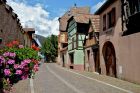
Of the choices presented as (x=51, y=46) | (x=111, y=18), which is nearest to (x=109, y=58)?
(x=111, y=18)

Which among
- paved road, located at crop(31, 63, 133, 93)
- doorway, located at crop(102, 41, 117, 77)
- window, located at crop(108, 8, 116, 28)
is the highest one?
window, located at crop(108, 8, 116, 28)

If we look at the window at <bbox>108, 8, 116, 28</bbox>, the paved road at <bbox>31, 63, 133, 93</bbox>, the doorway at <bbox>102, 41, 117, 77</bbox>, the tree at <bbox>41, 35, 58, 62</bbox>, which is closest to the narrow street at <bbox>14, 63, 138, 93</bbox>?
the paved road at <bbox>31, 63, 133, 93</bbox>

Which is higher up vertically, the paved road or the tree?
the tree

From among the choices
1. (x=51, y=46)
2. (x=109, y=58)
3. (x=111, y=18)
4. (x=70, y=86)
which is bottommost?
(x=70, y=86)

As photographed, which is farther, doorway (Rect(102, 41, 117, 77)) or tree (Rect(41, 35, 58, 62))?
tree (Rect(41, 35, 58, 62))

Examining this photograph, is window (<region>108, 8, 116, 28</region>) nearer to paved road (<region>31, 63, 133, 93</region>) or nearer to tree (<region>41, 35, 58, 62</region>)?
paved road (<region>31, 63, 133, 93</region>)

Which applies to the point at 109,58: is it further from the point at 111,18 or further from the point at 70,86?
the point at 70,86

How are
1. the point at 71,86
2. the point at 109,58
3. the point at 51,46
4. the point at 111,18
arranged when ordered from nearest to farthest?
the point at 71,86 < the point at 111,18 < the point at 109,58 < the point at 51,46

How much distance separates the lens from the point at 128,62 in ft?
75.8

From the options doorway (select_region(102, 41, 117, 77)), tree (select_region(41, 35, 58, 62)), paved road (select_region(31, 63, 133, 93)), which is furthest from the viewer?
tree (select_region(41, 35, 58, 62))

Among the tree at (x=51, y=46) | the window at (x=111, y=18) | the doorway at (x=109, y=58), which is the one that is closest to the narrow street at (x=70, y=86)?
the doorway at (x=109, y=58)

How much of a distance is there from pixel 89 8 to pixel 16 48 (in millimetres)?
54966

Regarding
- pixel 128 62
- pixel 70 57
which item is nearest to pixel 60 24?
pixel 70 57

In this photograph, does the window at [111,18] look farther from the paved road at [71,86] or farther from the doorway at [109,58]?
the paved road at [71,86]
